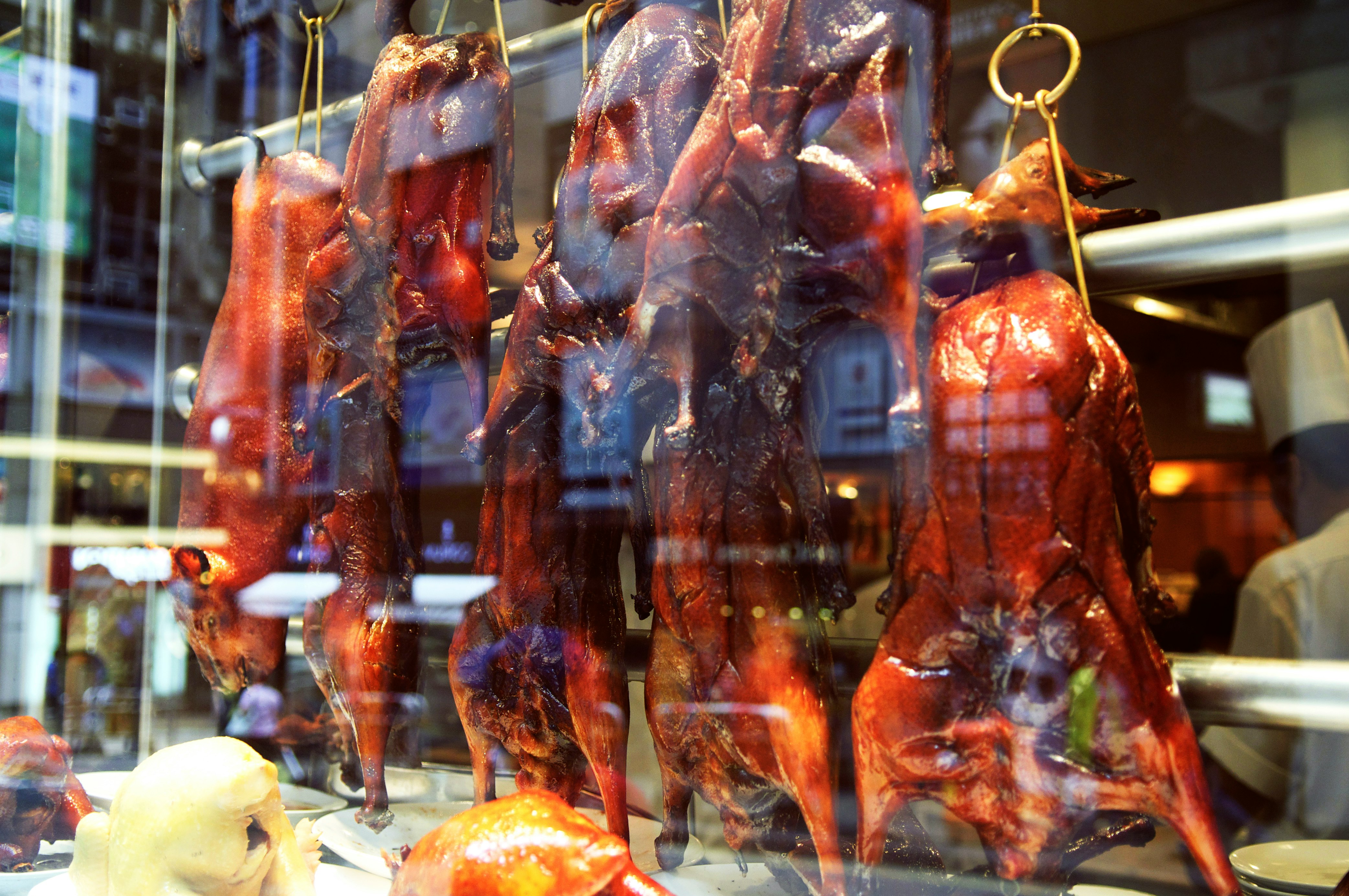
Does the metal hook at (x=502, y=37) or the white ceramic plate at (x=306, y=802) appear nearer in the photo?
the metal hook at (x=502, y=37)

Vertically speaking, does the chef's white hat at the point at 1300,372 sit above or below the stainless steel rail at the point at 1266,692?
above

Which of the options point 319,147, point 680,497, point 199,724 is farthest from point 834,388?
point 199,724

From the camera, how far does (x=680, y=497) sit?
125 cm

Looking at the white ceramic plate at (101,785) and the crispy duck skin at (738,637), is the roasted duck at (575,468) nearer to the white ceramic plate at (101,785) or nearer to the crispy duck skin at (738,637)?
the crispy duck skin at (738,637)

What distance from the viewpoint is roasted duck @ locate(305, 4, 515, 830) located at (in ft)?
5.17

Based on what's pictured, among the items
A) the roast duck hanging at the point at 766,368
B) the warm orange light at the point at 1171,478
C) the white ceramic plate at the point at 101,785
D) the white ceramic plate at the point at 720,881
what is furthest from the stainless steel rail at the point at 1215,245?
the white ceramic plate at the point at 101,785

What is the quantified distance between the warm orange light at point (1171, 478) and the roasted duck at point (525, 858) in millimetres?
1185

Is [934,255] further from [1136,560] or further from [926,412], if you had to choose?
[1136,560]

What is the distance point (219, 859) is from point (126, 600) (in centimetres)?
160

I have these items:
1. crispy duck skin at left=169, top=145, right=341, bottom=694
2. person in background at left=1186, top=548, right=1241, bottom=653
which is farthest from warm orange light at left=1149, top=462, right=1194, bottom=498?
crispy duck skin at left=169, top=145, right=341, bottom=694

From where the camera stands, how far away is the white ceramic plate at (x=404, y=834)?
1.64 metres

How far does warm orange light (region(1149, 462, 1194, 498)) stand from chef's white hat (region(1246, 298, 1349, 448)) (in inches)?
6.6

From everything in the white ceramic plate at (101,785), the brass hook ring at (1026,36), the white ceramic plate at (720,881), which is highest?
the brass hook ring at (1026,36)

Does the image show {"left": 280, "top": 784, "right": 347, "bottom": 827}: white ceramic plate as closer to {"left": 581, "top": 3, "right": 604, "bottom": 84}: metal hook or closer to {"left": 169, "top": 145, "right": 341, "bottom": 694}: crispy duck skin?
{"left": 169, "top": 145, "right": 341, "bottom": 694}: crispy duck skin
